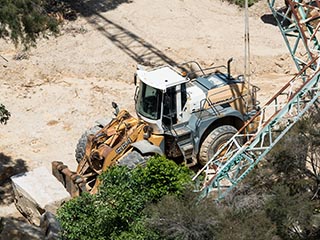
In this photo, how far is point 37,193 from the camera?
54.6 ft

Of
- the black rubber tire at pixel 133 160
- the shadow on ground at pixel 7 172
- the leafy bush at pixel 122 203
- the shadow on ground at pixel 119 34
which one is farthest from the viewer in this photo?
the shadow on ground at pixel 119 34

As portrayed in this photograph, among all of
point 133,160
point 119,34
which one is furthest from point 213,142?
point 119,34

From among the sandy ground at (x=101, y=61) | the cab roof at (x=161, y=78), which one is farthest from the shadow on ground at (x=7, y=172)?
the cab roof at (x=161, y=78)

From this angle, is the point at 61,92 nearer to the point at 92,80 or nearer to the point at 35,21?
the point at 92,80

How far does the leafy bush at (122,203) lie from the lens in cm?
1315

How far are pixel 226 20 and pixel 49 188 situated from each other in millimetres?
14176

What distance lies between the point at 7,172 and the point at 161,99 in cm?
517

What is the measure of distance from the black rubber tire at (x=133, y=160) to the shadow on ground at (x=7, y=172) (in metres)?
3.61

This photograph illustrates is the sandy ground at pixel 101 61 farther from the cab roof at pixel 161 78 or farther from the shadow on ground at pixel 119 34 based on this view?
the cab roof at pixel 161 78

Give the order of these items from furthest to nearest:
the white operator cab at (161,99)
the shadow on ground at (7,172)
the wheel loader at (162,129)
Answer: the shadow on ground at (7,172) → the white operator cab at (161,99) → the wheel loader at (162,129)

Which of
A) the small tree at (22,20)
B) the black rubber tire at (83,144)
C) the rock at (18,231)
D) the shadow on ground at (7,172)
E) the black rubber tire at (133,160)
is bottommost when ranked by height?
the shadow on ground at (7,172)

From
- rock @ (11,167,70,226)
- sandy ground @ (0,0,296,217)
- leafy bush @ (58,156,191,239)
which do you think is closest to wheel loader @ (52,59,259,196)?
rock @ (11,167,70,226)

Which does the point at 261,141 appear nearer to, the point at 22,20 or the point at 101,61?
the point at 22,20

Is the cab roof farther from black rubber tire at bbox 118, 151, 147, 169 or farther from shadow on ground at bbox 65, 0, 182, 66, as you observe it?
shadow on ground at bbox 65, 0, 182, 66
